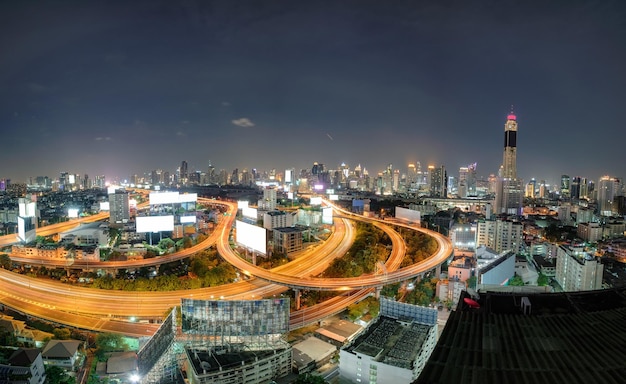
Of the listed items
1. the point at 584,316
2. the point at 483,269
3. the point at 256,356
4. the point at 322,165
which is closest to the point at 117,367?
the point at 256,356

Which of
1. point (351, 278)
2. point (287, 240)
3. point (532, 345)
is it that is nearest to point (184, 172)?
point (287, 240)

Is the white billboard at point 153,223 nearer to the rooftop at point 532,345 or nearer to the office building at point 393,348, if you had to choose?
the office building at point 393,348

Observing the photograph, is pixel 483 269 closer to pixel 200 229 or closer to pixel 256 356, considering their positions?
pixel 256 356

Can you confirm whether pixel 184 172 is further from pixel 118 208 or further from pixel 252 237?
pixel 252 237

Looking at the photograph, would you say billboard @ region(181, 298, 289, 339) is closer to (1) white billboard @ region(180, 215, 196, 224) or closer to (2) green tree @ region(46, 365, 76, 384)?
(2) green tree @ region(46, 365, 76, 384)

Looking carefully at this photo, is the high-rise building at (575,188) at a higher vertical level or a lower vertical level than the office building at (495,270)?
higher

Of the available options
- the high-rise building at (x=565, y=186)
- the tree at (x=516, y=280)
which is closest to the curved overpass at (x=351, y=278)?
the tree at (x=516, y=280)
